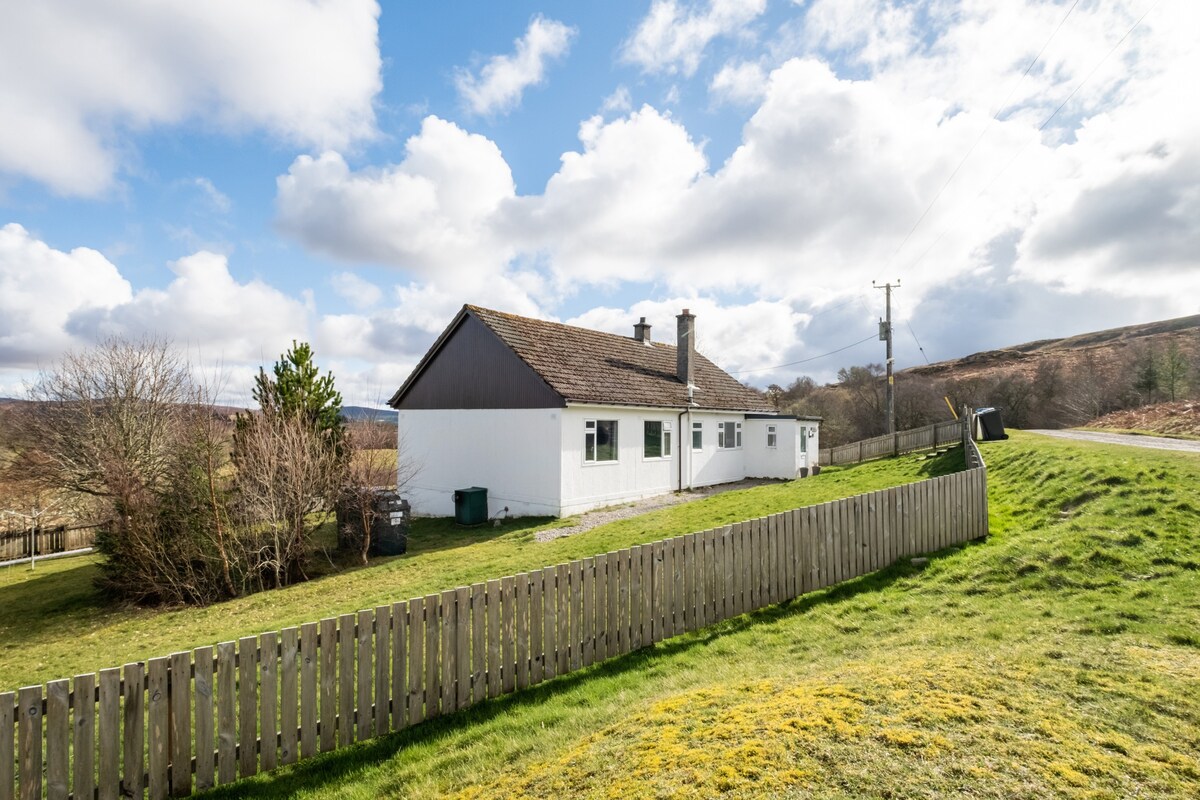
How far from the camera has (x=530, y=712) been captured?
5.28 m

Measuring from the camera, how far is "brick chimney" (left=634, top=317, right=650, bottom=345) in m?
27.5

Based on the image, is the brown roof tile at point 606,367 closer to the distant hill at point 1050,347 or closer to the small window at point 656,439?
the small window at point 656,439

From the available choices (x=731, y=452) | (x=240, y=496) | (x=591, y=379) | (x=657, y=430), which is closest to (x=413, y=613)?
(x=240, y=496)

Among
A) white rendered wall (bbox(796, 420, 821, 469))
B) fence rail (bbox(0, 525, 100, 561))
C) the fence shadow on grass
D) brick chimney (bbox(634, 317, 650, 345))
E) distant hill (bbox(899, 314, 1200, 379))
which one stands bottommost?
fence rail (bbox(0, 525, 100, 561))

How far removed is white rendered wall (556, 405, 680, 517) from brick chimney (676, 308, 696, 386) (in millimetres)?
2972

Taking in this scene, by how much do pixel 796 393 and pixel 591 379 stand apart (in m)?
57.7

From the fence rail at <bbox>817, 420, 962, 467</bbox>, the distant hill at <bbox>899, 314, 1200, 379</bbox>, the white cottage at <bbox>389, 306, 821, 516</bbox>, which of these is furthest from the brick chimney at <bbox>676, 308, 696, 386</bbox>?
the distant hill at <bbox>899, 314, 1200, 379</bbox>

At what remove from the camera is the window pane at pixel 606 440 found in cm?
1867

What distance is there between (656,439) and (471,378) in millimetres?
7116

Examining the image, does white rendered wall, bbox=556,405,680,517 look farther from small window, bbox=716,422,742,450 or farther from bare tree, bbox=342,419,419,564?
bare tree, bbox=342,419,419,564

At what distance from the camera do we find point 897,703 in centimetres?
386

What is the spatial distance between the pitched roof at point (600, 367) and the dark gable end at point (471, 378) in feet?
0.48

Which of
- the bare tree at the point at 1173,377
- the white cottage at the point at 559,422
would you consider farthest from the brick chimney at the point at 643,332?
the bare tree at the point at 1173,377

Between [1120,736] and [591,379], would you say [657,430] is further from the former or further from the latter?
[1120,736]
